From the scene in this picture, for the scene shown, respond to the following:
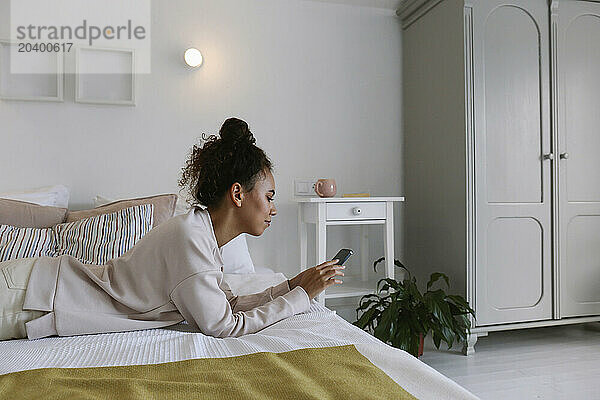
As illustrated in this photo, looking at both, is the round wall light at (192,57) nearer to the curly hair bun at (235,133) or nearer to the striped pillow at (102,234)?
the striped pillow at (102,234)

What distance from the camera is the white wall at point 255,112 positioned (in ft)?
9.41

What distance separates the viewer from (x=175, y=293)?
4.30 feet

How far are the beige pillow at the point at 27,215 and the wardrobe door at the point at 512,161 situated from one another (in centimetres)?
209

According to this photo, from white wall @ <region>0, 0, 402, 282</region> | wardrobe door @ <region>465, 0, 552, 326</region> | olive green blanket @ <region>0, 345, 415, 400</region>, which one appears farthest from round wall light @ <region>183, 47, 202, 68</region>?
olive green blanket @ <region>0, 345, 415, 400</region>

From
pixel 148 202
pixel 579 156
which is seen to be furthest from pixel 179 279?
pixel 579 156

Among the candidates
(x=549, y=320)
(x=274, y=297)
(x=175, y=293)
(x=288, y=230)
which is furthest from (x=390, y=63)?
→ (x=175, y=293)

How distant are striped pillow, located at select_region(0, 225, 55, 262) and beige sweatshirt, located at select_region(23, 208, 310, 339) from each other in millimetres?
596

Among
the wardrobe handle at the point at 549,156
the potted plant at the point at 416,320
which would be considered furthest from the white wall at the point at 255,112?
the wardrobe handle at the point at 549,156

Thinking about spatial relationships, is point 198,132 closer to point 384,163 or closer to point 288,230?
point 288,230

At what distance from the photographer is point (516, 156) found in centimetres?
288

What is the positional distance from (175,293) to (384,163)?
2324 millimetres

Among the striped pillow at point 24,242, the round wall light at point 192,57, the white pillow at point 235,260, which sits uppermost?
the round wall light at point 192,57

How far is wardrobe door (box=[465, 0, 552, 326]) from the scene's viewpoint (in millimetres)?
2814

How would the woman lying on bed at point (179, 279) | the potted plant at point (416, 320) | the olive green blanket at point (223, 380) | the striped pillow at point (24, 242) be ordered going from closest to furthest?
1. the olive green blanket at point (223, 380)
2. the woman lying on bed at point (179, 279)
3. the striped pillow at point (24, 242)
4. the potted plant at point (416, 320)
